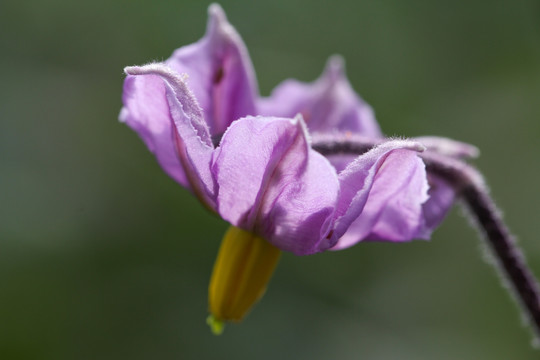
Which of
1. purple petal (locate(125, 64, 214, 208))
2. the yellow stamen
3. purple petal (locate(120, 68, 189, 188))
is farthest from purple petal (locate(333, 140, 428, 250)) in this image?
purple petal (locate(120, 68, 189, 188))

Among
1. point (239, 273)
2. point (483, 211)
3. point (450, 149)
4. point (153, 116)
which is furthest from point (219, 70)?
point (483, 211)

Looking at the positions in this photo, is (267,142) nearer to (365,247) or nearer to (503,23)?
(365,247)

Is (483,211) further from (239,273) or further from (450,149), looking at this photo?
(239,273)

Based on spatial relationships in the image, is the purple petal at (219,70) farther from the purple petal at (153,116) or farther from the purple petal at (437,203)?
the purple petal at (437,203)

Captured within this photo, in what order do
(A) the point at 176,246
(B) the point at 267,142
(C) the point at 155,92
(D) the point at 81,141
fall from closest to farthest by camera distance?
(B) the point at 267,142
(C) the point at 155,92
(A) the point at 176,246
(D) the point at 81,141

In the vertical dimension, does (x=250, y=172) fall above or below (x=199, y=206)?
above

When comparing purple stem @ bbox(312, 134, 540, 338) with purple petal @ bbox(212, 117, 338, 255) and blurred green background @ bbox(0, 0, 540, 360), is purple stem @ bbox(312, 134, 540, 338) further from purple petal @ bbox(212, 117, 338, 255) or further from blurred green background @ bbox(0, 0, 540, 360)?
blurred green background @ bbox(0, 0, 540, 360)

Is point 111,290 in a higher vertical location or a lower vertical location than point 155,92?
lower

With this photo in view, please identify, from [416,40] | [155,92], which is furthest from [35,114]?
[155,92]
